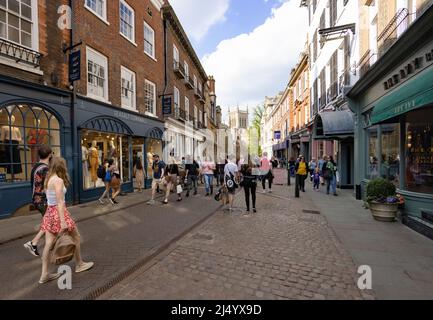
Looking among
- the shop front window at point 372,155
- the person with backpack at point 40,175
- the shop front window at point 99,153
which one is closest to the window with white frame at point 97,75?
the shop front window at point 99,153

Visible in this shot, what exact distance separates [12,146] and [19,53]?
2.76 metres

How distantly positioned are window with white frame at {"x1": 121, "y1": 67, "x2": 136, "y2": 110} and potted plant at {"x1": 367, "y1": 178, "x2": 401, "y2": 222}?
1106cm

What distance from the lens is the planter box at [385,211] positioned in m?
6.33

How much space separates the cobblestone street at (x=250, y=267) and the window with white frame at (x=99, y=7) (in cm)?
1036

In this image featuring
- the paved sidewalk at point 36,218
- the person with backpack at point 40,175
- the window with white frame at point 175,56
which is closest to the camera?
the person with backpack at point 40,175

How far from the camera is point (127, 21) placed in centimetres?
1223

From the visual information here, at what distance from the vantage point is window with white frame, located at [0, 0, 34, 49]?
22.3 feet

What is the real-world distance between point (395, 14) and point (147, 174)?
1270 cm

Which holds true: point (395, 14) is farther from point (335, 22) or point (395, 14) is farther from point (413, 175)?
point (335, 22)

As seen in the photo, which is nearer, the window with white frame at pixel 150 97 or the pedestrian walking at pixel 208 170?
the pedestrian walking at pixel 208 170

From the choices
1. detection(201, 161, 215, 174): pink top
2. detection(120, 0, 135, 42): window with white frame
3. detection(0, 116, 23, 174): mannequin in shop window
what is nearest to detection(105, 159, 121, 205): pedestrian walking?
detection(0, 116, 23, 174): mannequin in shop window

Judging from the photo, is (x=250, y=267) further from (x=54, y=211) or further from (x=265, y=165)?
(x=265, y=165)

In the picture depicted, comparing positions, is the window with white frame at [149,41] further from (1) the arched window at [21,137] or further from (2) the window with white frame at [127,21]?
(1) the arched window at [21,137]

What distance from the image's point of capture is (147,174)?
13758 millimetres
